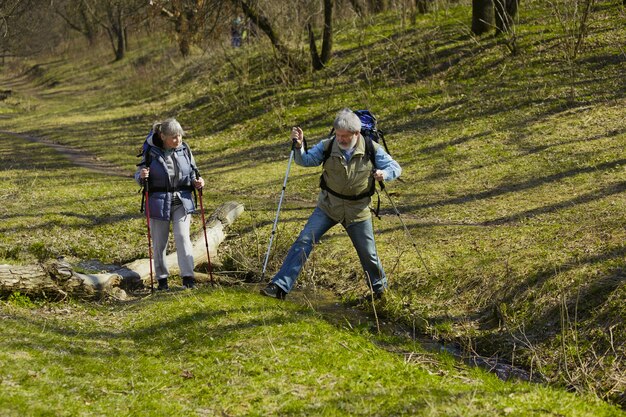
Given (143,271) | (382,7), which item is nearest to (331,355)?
(143,271)

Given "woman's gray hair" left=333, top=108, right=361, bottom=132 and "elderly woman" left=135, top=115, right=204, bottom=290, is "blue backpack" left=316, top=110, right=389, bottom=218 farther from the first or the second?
"elderly woman" left=135, top=115, right=204, bottom=290

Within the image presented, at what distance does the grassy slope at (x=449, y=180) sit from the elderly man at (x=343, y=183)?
1261mm

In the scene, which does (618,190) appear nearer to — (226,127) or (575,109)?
(575,109)

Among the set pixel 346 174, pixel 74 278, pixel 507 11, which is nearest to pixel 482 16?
pixel 507 11

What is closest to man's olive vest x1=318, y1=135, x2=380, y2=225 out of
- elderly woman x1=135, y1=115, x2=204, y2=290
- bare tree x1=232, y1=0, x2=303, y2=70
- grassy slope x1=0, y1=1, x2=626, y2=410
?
grassy slope x1=0, y1=1, x2=626, y2=410

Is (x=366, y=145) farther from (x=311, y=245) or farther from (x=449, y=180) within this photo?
(x=449, y=180)

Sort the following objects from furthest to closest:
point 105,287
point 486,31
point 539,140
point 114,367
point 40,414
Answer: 1. point 486,31
2. point 539,140
3. point 105,287
4. point 114,367
5. point 40,414

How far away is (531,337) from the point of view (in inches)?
309

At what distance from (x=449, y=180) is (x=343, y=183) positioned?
22.4 ft

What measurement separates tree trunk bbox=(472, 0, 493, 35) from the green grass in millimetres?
16918

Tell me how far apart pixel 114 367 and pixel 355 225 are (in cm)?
318

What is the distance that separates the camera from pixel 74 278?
28.0ft

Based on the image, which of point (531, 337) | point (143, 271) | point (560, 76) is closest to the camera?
point (531, 337)

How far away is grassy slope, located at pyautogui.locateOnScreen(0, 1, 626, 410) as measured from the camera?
8336 mm
